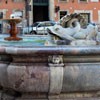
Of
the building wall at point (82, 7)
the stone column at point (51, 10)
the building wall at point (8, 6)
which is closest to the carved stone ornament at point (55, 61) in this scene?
the stone column at point (51, 10)

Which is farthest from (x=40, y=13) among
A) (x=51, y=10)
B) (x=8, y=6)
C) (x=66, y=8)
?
(x=8, y=6)

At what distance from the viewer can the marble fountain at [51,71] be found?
4691 mm

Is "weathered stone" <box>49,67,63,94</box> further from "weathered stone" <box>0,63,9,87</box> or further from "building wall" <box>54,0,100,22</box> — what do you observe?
"building wall" <box>54,0,100,22</box>

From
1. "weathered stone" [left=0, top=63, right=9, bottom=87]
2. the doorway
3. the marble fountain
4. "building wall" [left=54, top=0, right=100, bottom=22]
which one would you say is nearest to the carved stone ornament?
the marble fountain

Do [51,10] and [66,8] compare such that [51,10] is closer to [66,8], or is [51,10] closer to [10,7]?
[66,8]

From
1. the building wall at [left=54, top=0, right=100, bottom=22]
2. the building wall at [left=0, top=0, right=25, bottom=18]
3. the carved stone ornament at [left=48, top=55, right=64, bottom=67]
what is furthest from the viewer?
the building wall at [left=54, top=0, right=100, bottom=22]

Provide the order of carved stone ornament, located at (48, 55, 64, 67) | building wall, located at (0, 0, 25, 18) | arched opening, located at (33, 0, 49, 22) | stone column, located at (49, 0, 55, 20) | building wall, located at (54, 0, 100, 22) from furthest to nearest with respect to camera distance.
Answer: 1. building wall, located at (54, 0, 100, 22)
2. building wall, located at (0, 0, 25, 18)
3. arched opening, located at (33, 0, 49, 22)
4. stone column, located at (49, 0, 55, 20)
5. carved stone ornament, located at (48, 55, 64, 67)

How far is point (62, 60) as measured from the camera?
4.75 meters

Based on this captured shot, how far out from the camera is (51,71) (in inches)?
186

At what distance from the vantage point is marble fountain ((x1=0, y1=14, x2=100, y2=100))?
185 inches

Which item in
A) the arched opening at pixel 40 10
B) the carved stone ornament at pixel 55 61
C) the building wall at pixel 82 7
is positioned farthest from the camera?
the building wall at pixel 82 7

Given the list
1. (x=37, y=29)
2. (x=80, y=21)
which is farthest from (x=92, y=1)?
(x=80, y=21)

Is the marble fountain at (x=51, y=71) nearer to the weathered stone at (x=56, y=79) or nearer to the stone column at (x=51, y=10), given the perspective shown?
the weathered stone at (x=56, y=79)

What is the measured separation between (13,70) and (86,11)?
46.2 m
